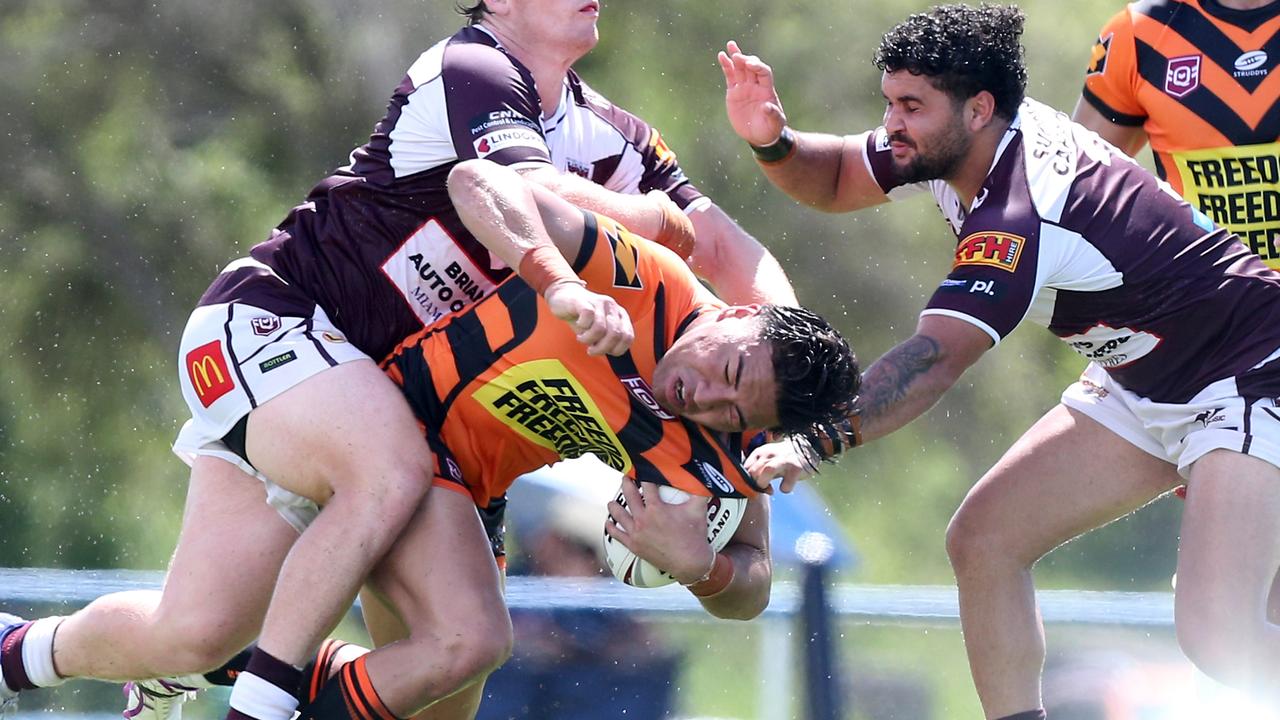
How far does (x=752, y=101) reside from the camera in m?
4.30

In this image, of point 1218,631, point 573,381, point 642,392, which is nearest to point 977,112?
point 642,392

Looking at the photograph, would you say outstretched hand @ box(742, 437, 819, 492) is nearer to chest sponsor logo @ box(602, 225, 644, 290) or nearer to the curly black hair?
chest sponsor logo @ box(602, 225, 644, 290)

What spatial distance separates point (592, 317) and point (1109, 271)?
1309 mm

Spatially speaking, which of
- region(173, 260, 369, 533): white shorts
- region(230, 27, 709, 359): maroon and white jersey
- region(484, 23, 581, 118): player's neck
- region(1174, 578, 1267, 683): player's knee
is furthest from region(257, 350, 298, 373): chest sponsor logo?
region(1174, 578, 1267, 683): player's knee

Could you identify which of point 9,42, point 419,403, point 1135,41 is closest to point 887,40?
point 1135,41

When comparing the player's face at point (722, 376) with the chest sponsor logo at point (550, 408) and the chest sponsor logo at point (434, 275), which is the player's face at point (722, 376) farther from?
the chest sponsor logo at point (434, 275)

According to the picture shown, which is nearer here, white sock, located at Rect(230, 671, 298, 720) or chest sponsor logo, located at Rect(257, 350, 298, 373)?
white sock, located at Rect(230, 671, 298, 720)

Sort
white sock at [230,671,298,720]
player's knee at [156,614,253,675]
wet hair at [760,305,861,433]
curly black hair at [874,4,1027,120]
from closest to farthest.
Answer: white sock at [230,671,298,720] < wet hair at [760,305,861,433] < player's knee at [156,614,253,675] < curly black hair at [874,4,1027,120]

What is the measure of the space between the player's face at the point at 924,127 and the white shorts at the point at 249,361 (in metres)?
1.40

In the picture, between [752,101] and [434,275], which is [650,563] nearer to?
[434,275]

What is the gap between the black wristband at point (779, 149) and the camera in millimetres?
4363

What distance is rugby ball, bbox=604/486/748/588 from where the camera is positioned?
11.7ft

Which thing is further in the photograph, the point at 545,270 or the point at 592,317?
the point at 545,270

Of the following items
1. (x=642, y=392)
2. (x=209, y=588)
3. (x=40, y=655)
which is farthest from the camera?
(x=40, y=655)
